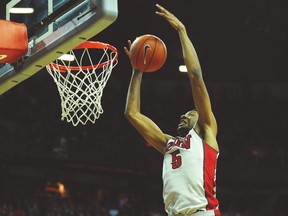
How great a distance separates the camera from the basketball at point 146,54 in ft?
14.9

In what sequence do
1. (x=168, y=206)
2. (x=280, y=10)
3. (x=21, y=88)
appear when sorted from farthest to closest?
1. (x=21, y=88)
2. (x=280, y=10)
3. (x=168, y=206)

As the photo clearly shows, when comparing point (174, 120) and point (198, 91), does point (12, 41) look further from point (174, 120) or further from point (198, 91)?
point (174, 120)

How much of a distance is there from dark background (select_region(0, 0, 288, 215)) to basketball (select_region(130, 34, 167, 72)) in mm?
8251

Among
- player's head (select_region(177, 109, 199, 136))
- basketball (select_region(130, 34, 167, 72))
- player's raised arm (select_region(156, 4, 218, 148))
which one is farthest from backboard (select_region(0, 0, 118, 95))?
player's head (select_region(177, 109, 199, 136))

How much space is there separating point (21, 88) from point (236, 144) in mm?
5737

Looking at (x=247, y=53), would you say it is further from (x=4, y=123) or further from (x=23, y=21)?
(x=23, y=21)

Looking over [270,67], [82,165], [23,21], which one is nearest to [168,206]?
[23,21]

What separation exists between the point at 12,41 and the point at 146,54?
1.33 meters

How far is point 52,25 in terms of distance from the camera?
16.7ft

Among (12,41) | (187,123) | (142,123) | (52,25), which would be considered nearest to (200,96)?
(187,123)

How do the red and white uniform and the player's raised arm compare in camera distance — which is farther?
the player's raised arm

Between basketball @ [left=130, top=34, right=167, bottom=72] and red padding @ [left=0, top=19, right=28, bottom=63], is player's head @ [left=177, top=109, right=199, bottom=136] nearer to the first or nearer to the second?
basketball @ [left=130, top=34, right=167, bottom=72]

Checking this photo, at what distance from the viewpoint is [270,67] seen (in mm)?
17000

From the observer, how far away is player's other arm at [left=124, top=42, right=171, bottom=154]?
14.5 feet
